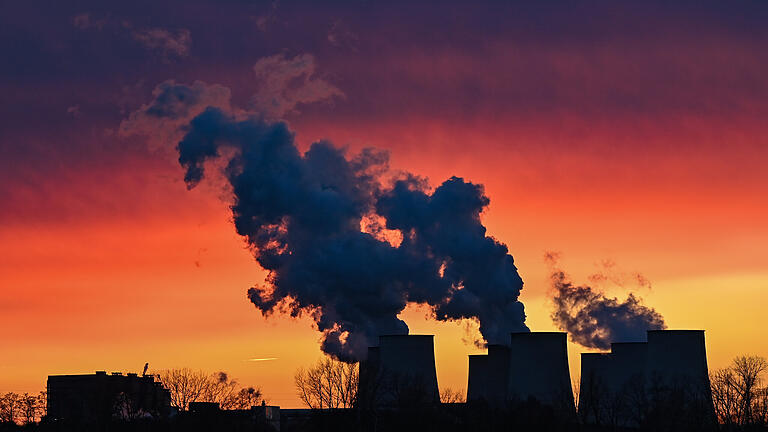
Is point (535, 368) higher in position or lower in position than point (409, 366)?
lower

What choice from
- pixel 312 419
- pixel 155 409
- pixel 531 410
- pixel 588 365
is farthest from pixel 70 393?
pixel 531 410

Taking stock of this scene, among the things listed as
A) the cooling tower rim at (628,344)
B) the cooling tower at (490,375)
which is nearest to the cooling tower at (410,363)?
the cooling tower at (490,375)

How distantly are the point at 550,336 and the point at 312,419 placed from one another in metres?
13.2

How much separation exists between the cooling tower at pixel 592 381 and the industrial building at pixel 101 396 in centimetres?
2190

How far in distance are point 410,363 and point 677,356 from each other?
34.4ft

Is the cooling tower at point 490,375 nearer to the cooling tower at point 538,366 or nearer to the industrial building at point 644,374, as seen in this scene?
the industrial building at point 644,374

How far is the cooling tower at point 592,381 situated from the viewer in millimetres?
54000

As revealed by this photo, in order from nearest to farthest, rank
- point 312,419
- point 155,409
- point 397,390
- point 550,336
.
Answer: point 550,336, point 397,390, point 312,419, point 155,409

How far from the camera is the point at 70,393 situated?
266ft

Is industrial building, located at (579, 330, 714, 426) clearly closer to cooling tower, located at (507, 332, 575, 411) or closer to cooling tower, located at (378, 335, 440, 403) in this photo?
cooling tower, located at (507, 332, 575, 411)

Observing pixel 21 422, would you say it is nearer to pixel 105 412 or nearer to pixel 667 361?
pixel 105 412

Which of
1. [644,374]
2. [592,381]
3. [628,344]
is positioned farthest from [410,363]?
[628,344]

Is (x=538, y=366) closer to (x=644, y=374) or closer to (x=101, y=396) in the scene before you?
(x=644, y=374)

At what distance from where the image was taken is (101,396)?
6944 cm
